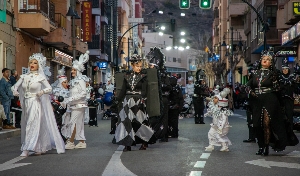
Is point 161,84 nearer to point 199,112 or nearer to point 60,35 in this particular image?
point 199,112

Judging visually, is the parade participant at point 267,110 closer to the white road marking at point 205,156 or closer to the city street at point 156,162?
the city street at point 156,162

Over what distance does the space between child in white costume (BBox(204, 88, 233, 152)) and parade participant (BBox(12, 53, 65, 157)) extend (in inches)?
113

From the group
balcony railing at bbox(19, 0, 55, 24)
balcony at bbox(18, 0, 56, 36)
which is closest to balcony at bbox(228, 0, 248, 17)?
balcony railing at bbox(19, 0, 55, 24)

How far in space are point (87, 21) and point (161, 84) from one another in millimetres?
38710

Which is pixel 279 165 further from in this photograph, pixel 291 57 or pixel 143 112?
pixel 291 57

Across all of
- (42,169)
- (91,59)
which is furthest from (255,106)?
(91,59)

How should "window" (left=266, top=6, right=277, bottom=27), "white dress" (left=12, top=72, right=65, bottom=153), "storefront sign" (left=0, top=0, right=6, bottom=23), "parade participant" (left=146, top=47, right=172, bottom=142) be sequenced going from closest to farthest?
"white dress" (left=12, top=72, right=65, bottom=153) → "parade participant" (left=146, top=47, right=172, bottom=142) → "storefront sign" (left=0, top=0, right=6, bottom=23) → "window" (left=266, top=6, right=277, bottom=27)

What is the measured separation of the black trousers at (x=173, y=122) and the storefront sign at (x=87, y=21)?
36967 mm

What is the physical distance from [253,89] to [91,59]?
5332 cm

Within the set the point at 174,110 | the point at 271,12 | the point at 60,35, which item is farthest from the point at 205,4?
the point at 271,12

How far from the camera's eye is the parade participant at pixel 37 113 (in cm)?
1436

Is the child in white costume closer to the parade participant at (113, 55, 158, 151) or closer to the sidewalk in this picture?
the parade participant at (113, 55, 158, 151)

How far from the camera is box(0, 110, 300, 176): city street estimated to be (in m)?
11.0

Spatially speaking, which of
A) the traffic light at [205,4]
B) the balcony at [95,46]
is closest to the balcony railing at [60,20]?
the traffic light at [205,4]
